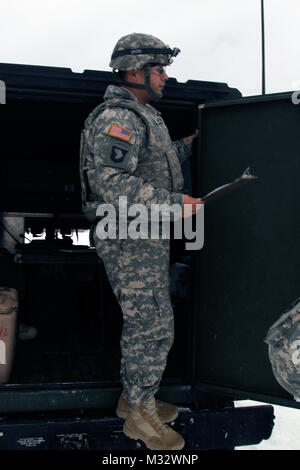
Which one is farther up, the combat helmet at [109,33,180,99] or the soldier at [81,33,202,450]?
the combat helmet at [109,33,180,99]

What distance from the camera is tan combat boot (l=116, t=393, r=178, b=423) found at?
7.36 ft

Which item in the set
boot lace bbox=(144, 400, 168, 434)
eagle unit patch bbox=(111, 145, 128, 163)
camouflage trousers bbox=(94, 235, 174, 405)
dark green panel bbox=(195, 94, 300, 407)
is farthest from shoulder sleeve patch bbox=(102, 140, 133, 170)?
boot lace bbox=(144, 400, 168, 434)

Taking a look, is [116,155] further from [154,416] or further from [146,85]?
[154,416]

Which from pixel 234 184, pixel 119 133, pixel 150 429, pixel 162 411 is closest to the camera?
pixel 234 184

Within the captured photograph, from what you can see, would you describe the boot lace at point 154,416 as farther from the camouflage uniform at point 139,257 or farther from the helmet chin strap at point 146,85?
the helmet chin strap at point 146,85

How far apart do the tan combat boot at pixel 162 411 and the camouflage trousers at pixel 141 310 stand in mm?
101

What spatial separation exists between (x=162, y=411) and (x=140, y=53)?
1783 millimetres

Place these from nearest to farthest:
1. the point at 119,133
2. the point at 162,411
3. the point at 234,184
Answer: the point at 234,184, the point at 119,133, the point at 162,411

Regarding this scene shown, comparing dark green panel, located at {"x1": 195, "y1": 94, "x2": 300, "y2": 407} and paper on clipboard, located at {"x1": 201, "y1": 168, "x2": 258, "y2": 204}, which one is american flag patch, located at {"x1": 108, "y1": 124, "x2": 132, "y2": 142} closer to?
paper on clipboard, located at {"x1": 201, "y1": 168, "x2": 258, "y2": 204}

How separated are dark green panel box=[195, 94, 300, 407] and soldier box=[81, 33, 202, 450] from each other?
1.03ft

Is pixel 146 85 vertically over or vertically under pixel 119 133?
over

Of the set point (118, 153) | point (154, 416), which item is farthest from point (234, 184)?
point (154, 416)

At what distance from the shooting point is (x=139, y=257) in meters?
2.16
